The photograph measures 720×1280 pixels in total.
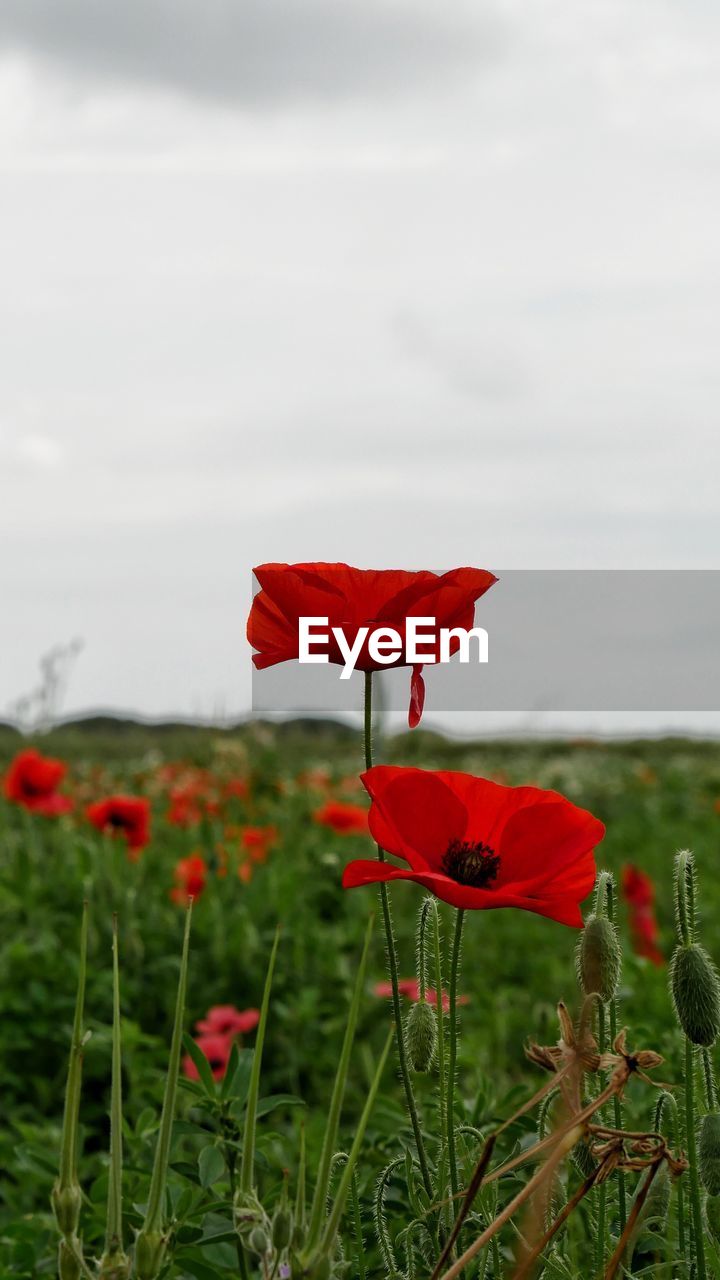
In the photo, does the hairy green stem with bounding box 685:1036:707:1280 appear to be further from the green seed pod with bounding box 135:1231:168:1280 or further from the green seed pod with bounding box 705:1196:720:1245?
the green seed pod with bounding box 135:1231:168:1280

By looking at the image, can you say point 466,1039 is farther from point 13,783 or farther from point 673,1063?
point 13,783

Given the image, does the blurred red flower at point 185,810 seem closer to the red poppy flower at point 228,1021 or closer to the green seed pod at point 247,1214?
the red poppy flower at point 228,1021

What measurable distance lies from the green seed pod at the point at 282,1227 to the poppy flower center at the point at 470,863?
1.23 ft

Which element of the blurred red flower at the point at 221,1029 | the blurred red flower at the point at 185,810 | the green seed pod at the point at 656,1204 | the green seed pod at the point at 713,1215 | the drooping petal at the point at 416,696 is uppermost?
the drooping petal at the point at 416,696

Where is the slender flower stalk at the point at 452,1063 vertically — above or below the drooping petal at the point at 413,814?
below

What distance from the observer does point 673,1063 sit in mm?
1823

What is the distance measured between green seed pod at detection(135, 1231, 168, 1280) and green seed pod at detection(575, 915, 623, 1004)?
384mm

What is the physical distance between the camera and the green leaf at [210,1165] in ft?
4.40

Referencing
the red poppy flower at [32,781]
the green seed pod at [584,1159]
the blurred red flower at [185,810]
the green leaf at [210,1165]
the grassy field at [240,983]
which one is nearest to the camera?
the green seed pod at [584,1159]

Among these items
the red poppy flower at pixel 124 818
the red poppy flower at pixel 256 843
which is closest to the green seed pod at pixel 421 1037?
the red poppy flower at pixel 124 818

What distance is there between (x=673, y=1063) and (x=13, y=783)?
3050 mm

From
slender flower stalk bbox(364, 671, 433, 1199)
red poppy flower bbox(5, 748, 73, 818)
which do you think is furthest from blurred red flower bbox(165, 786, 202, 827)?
slender flower stalk bbox(364, 671, 433, 1199)

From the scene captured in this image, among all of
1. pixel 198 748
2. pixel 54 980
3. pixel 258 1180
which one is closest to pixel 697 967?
pixel 258 1180

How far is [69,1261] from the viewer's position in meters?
0.87
